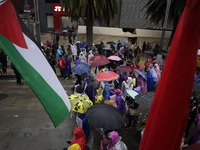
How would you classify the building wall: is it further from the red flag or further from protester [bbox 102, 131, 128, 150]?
the red flag

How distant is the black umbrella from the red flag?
9.62ft

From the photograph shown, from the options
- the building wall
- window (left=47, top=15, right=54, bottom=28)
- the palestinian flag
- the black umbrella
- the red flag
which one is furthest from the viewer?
window (left=47, top=15, right=54, bottom=28)

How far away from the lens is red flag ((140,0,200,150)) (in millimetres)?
Result: 932

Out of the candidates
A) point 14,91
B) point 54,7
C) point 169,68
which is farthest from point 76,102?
point 54,7

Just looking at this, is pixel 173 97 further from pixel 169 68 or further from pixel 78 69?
pixel 78 69

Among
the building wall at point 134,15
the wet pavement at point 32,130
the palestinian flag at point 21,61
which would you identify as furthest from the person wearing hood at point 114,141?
the building wall at point 134,15

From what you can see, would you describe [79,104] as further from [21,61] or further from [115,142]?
[21,61]

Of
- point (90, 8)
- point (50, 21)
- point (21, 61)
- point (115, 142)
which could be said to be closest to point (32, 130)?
point (115, 142)

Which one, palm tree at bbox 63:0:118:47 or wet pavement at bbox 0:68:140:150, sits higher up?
palm tree at bbox 63:0:118:47

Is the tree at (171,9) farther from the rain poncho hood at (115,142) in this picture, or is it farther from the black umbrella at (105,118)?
the rain poncho hood at (115,142)

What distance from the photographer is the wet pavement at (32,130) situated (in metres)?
5.61

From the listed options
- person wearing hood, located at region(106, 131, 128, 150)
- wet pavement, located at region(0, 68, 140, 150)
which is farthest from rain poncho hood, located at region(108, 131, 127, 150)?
wet pavement, located at region(0, 68, 140, 150)

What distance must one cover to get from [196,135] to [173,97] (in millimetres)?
4601

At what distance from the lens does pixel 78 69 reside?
26.7 feet
